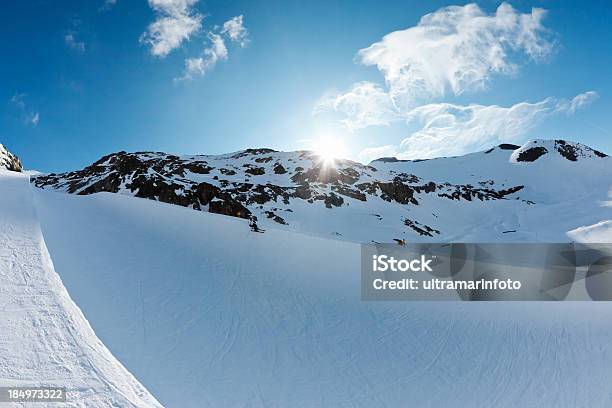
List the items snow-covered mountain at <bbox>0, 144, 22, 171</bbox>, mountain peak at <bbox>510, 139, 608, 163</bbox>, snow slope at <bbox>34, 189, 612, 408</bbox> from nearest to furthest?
snow slope at <bbox>34, 189, 612, 408</bbox> < snow-covered mountain at <bbox>0, 144, 22, 171</bbox> < mountain peak at <bbox>510, 139, 608, 163</bbox>

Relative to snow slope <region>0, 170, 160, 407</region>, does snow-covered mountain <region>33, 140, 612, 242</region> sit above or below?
above

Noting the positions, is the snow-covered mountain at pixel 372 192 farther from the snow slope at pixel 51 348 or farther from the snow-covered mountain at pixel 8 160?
the snow slope at pixel 51 348

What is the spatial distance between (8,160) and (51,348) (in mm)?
32949

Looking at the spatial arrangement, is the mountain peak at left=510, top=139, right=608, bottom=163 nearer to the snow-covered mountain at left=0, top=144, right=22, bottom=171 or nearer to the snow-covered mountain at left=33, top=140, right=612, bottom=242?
the snow-covered mountain at left=33, top=140, right=612, bottom=242

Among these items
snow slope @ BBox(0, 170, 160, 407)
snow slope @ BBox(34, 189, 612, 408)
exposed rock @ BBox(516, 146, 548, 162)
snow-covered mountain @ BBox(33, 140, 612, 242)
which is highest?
exposed rock @ BBox(516, 146, 548, 162)

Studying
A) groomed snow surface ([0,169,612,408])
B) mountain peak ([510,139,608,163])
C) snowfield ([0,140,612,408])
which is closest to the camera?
groomed snow surface ([0,169,612,408])

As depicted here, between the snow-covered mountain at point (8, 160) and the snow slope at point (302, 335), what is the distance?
18005 millimetres

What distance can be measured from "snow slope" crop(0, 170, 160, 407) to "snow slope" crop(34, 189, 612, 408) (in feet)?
8.12

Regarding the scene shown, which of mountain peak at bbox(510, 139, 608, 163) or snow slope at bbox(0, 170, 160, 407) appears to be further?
mountain peak at bbox(510, 139, 608, 163)

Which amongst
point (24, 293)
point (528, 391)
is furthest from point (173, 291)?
point (528, 391)

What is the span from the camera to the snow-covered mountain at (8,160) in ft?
88.7

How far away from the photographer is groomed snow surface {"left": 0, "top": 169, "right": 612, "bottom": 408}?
4867mm

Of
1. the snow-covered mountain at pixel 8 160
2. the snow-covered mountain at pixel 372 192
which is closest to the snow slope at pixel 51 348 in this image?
the snow-covered mountain at pixel 372 192

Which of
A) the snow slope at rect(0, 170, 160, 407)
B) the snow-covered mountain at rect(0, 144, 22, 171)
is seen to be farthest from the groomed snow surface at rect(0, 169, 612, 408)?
the snow-covered mountain at rect(0, 144, 22, 171)
